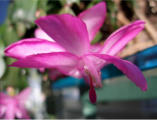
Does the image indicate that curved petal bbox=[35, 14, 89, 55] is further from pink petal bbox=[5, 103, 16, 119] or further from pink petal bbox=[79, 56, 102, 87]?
pink petal bbox=[5, 103, 16, 119]

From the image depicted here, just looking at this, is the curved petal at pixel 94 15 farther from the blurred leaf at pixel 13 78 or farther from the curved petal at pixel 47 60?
the blurred leaf at pixel 13 78

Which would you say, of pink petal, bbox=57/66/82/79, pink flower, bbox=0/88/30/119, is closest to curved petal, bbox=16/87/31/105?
pink flower, bbox=0/88/30/119

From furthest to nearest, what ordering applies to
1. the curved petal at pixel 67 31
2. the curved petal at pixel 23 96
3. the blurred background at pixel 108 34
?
the curved petal at pixel 23 96
the blurred background at pixel 108 34
the curved petal at pixel 67 31

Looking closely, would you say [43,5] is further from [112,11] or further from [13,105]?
[13,105]

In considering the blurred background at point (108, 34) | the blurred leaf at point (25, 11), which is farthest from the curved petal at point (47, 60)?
the blurred leaf at point (25, 11)

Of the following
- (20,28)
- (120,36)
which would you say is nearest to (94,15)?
(120,36)

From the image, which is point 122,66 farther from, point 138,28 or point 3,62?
point 3,62

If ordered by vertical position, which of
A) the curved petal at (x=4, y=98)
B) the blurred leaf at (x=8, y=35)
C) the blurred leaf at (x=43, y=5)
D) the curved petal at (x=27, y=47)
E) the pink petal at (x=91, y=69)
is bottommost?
the curved petal at (x=4, y=98)
